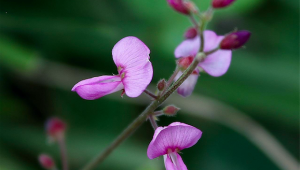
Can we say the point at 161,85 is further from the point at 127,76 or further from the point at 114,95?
the point at 114,95

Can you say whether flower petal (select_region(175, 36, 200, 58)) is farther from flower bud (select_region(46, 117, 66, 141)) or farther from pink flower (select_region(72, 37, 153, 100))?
flower bud (select_region(46, 117, 66, 141))

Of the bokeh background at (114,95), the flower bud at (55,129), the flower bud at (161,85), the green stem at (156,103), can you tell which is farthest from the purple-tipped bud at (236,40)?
the bokeh background at (114,95)

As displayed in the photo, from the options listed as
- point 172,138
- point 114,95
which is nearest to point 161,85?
point 172,138

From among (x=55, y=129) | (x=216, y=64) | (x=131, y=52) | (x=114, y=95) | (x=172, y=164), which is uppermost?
(x=114, y=95)

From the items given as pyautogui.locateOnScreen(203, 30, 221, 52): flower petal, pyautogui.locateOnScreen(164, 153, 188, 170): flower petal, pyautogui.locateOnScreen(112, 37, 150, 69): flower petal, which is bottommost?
pyautogui.locateOnScreen(164, 153, 188, 170): flower petal

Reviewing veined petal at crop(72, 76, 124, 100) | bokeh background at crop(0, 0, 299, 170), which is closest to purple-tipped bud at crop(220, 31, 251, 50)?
veined petal at crop(72, 76, 124, 100)

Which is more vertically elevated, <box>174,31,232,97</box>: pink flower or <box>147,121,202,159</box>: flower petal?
<box>174,31,232,97</box>: pink flower

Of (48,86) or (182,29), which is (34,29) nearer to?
(48,86)
